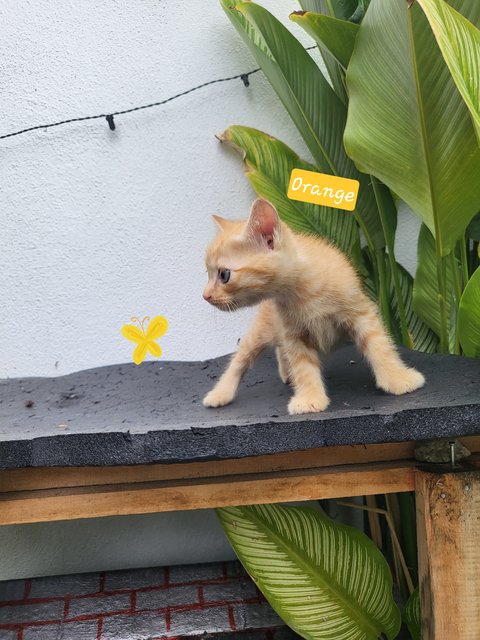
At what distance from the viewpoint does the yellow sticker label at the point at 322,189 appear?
2.83 feet

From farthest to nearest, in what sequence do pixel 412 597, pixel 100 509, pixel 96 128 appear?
pixel 96 128, pixel 412 597, pixel 100 509

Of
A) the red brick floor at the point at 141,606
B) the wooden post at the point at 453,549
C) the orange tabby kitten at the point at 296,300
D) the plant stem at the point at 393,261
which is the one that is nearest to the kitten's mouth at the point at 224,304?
the orange tabby kitten at the point at 296,300

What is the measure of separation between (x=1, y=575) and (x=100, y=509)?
0.63 meters

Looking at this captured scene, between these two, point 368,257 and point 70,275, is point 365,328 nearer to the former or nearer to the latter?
point 368,257

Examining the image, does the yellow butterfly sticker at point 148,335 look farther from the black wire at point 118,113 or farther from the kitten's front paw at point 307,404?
the black wire at point 118,113

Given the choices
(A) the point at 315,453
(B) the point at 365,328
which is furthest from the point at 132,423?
(B) the point at 365,328

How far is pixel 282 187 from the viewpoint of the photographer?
116 centimetres

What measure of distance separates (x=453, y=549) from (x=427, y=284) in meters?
0.51

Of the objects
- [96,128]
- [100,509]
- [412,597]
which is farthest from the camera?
[96,128]

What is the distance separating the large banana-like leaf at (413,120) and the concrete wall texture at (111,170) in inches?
17.4

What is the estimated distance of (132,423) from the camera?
82cm

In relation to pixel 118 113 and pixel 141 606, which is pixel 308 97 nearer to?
pixel 118 113

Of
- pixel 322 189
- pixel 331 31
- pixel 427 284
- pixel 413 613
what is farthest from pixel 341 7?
pixel 413 613

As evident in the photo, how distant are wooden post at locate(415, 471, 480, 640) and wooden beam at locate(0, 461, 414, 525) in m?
0.05
